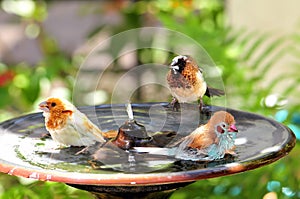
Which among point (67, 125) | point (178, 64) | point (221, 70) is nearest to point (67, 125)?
point (67, 125)

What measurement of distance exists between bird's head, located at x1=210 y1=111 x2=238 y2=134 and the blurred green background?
0.22 m

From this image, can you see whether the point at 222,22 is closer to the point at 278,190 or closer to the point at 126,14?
the point at 126,14

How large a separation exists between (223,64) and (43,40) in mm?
1651

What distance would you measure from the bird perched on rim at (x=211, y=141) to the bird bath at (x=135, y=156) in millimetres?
25

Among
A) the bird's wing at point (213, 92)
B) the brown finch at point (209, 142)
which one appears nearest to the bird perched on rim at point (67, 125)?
the brown finch at point (209, 142)

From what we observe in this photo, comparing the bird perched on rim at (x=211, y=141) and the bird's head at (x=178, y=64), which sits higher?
the bird's head at (x=178, y=64)

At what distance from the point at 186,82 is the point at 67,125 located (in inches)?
11.6

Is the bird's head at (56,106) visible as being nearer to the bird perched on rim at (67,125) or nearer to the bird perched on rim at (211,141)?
the bird perched on rim at (67,125)

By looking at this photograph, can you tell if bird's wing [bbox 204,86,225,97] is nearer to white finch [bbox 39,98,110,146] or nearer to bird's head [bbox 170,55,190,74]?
bird's head [bbox 170,55,190,74]

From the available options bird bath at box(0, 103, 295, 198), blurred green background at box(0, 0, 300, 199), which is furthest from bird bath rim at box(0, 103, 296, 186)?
blurred green background at box(0, 0, 300, 199)

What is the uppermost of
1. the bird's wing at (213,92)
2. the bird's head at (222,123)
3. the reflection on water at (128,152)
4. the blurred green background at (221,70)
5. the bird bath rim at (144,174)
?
the bird's wing at (213,92)

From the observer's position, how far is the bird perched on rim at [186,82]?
1708 millimetres

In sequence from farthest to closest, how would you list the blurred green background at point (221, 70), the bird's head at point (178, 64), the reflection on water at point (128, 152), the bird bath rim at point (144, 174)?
the blurred green background at point (221, 70) → the bird's head at point (178, 64) → the reflection on water at point (128, 152) → the bird bath rim at point (144, 174)

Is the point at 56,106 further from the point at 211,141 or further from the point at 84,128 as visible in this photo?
the point at 211,141
